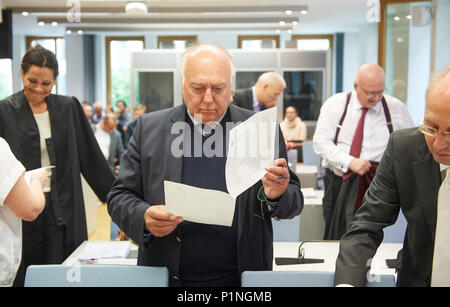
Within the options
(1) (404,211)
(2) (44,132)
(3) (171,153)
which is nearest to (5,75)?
(2) (44,132)

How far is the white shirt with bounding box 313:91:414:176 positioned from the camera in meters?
3.22

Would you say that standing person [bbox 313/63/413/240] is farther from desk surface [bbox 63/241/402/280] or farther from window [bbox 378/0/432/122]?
window [bbox 378/0/432/122]

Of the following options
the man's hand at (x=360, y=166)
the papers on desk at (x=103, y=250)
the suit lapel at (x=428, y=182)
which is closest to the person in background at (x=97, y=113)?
the man's hand at (x=360, y=166)

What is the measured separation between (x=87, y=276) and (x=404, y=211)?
104 centimetres

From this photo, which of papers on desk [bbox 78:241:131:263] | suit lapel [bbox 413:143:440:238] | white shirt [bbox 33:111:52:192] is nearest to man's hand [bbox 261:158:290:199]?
suit lapel [bbox 413:143:440:238]

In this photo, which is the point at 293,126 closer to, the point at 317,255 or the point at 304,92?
the point at 304,92

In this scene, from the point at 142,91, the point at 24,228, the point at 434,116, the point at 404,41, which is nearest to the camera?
the point at 434,116

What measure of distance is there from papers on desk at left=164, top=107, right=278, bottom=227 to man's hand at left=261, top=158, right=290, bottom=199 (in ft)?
0.08

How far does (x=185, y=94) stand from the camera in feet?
5.22

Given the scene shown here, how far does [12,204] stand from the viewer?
1531 millimetres

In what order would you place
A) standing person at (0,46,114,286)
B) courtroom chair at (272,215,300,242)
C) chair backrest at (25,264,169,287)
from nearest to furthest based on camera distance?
chair backrest at (25,264,169,287)
standing person at (0,46,114,286)
courtroom chair at (272,215,300,242)
